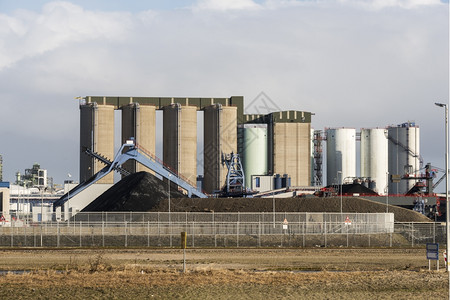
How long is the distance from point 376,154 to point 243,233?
316ft

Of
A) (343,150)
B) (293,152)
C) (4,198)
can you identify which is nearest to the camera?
(4,198)

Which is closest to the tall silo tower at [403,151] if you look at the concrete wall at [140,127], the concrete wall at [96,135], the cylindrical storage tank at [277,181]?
the cylindrical storage tank at [277,181]

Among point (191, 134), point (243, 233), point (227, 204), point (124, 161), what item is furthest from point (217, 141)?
point (243, 233)

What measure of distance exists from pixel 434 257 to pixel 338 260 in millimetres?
9944

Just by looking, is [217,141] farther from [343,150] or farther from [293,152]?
[343,150]

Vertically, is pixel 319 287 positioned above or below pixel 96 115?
below

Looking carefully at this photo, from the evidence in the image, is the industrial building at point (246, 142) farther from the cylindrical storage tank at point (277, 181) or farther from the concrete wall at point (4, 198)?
the concrete wall at point (4, 198)

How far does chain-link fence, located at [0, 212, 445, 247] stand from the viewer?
7006 centimetres

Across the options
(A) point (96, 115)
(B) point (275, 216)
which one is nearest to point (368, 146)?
(A) point (96, 115)

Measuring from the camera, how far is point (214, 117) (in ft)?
501

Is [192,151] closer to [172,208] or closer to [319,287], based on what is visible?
[172,208]

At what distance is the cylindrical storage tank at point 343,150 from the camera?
16375cm

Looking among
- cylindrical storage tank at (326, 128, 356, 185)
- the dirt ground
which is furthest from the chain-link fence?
cylindrical storage tank at (326, 128, 356, 185)

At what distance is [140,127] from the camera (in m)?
151
